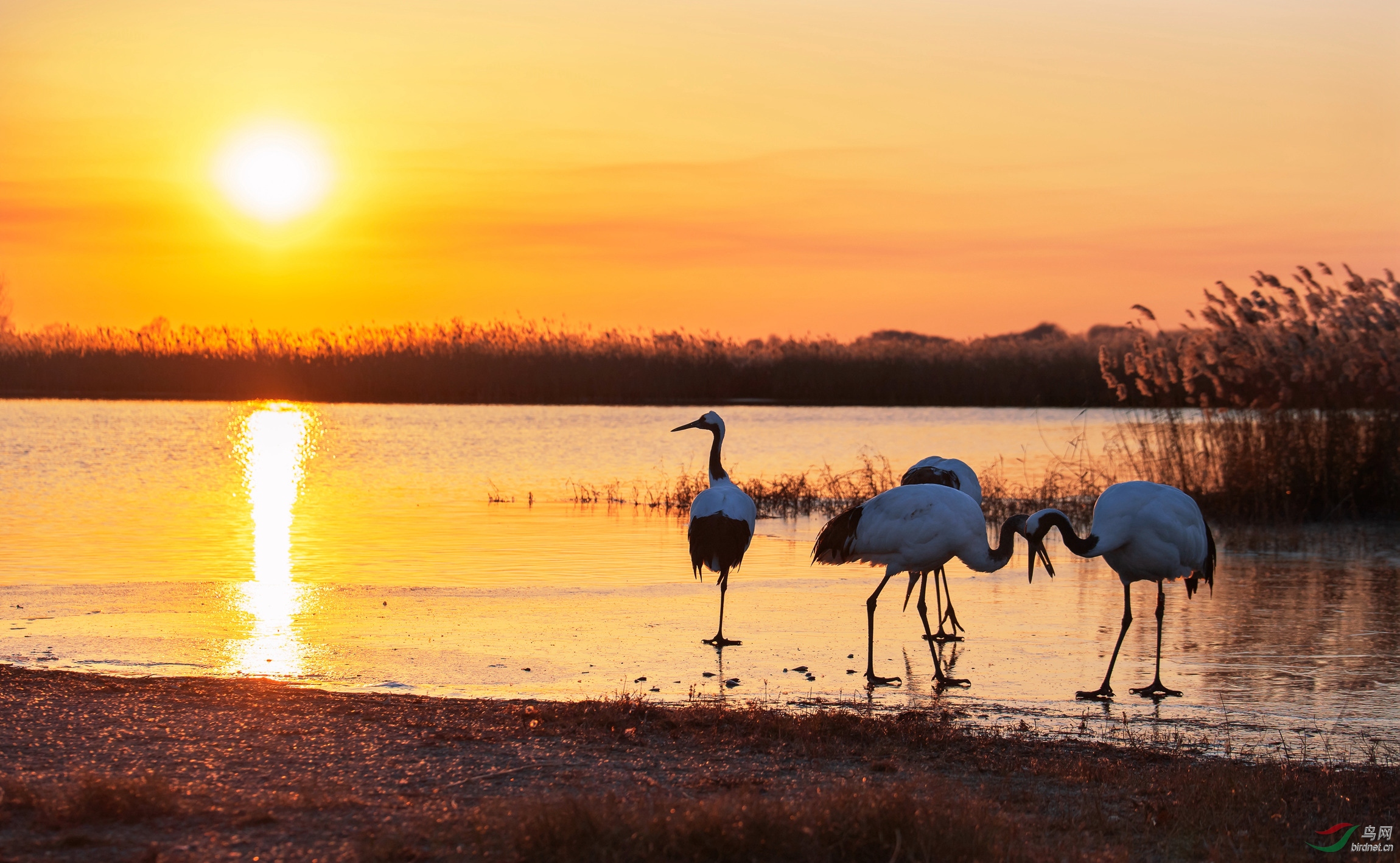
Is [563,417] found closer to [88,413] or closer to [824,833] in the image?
[88,413]

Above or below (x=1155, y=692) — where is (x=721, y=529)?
above

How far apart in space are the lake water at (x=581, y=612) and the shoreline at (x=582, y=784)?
816mm

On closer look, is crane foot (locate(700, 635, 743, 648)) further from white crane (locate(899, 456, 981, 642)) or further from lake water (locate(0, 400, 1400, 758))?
white crane (locate(899, 456, 981, 642))

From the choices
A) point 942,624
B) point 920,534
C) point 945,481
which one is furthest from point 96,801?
point 945,481

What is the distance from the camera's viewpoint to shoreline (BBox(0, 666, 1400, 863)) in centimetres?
475

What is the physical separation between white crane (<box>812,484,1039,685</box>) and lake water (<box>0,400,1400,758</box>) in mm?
643

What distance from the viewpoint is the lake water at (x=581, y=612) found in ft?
26.4

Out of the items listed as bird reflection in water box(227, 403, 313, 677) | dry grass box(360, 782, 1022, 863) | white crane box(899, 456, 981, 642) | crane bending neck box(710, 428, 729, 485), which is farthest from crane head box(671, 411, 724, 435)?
dry grass box(360, 782, 1022, 863)

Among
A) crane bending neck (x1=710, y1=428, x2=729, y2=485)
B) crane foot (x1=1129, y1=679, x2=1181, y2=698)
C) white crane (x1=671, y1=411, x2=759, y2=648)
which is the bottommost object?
crane foot (x1=1129, y1=679, x2=1181, y2=698)

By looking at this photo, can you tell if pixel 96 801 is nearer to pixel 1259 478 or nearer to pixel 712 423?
pixel 712 423

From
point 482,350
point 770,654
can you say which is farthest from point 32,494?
point 482,350

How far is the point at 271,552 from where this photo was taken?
13984 millimetres

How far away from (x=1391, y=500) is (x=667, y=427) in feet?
61.5

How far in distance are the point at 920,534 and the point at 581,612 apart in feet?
9.46
